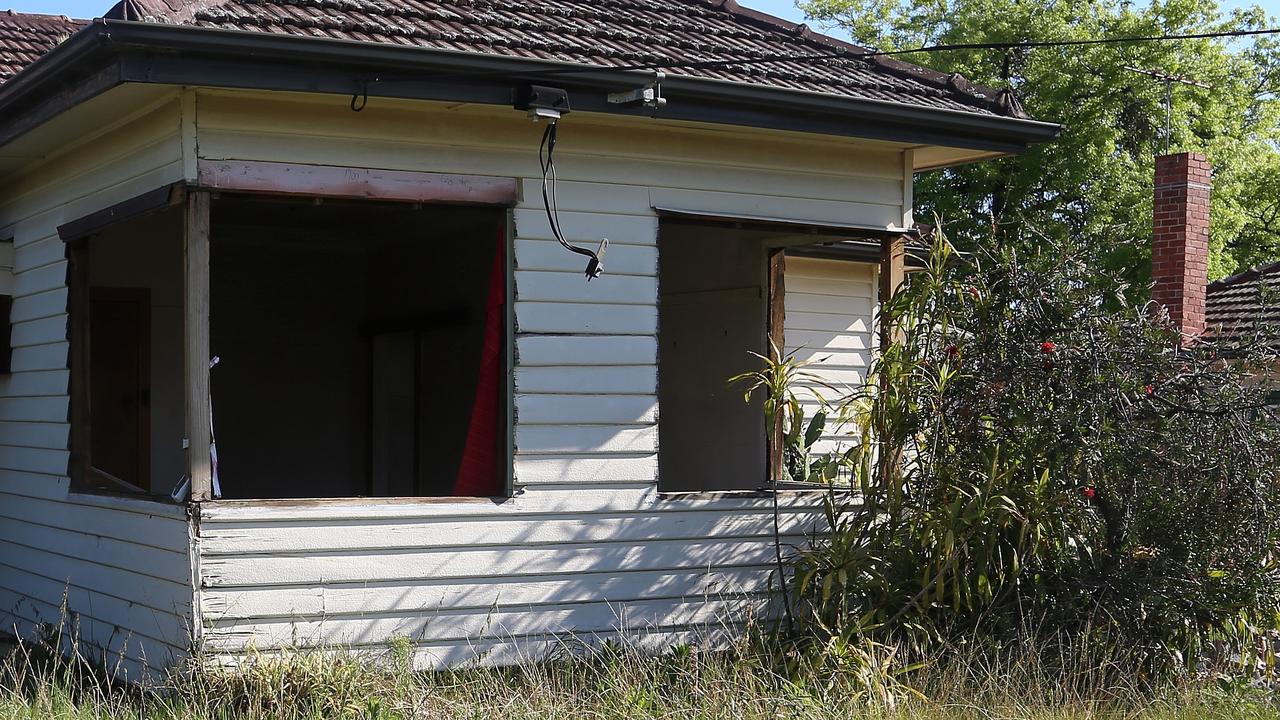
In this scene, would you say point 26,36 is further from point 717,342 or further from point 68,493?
point 717,342

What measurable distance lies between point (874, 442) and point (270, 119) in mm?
3489

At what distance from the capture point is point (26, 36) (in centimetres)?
1056

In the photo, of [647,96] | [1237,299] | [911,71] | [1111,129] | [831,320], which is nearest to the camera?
[647,96]

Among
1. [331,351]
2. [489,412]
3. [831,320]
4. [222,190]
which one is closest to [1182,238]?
[831,320]

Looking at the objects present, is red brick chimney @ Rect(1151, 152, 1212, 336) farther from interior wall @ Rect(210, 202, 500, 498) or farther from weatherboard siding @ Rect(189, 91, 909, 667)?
weatherboard siding @ Rect(189, 91, 909, 667)

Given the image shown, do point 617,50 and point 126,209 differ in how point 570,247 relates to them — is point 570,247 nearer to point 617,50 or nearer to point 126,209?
point 617,50

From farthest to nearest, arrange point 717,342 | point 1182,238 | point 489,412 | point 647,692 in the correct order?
point 1182,238
point 717,342
point 489,412
point 647,692

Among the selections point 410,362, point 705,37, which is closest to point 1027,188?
point 410,362

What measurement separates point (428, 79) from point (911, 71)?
11.3ft

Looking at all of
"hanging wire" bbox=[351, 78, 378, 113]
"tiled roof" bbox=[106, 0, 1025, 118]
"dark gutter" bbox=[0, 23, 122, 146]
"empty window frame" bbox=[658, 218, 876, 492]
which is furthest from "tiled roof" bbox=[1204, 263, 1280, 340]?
"dark gutter" bbox=[0, 23, 122, 146]

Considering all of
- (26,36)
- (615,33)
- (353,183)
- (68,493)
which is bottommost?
(68,493)

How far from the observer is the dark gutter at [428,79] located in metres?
5.64

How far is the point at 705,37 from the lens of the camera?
805 cm

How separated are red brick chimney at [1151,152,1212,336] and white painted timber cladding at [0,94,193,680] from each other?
36.3ft
